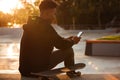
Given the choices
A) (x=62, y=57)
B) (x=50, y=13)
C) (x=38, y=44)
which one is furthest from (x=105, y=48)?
(x=50, y=13)

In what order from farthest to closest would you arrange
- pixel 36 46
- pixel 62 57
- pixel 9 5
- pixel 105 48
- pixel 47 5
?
pixel 9 5, pixel 105 48, pixel 62 57, pixel 36 46, pixel 47 5

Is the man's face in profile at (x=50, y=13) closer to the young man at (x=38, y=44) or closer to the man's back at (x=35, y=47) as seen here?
the young man at (x=38, y=44)

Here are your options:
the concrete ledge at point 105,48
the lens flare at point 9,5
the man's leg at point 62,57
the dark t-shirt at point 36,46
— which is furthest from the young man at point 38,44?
the lens flare at point 9,5

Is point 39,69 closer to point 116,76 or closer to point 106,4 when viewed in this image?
point 116,76

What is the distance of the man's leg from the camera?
7.34 metres

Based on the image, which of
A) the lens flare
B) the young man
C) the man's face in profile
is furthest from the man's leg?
the lens flare

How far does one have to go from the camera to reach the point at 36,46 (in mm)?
6863

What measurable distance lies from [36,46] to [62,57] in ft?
3.00

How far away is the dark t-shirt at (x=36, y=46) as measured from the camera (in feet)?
22.4

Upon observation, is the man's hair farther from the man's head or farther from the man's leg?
the man's leg

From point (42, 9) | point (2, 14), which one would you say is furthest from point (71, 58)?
point (2, 14)

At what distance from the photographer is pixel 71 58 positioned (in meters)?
7.87

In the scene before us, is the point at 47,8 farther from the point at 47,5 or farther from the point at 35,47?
the point at 35,47

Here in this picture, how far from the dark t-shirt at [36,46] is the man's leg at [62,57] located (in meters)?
0.40
